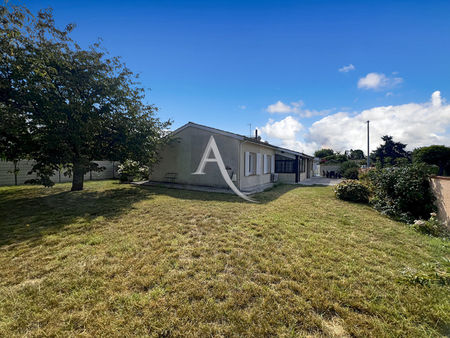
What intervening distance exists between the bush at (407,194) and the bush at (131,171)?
15.0 meters

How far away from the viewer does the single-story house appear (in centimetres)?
1025

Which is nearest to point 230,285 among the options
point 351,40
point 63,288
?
point 63,288

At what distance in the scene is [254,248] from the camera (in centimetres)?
354

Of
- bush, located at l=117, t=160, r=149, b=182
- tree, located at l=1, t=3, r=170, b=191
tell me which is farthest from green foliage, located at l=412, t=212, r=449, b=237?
bush, located at l=117, t=160, r=149, b=182

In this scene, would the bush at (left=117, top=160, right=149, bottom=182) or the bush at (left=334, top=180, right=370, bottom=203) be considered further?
the bush at (left=117, top=160, right=149, bottom=182)

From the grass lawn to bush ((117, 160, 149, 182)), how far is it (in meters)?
9.08

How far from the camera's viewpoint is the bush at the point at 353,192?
27.0 ft

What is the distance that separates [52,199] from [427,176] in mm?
15414

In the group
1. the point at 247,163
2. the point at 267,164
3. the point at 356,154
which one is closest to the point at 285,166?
the point at 267,164

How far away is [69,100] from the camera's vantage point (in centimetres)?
782

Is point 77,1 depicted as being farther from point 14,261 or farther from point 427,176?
point 427,176

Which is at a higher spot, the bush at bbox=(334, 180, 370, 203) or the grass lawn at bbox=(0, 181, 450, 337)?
the bush at bbox=(334, 180, 370, 203)

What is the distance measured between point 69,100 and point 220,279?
9.95 metres

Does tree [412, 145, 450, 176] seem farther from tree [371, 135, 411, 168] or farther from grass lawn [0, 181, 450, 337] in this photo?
grass lawn [0, 181, 450, 337]
